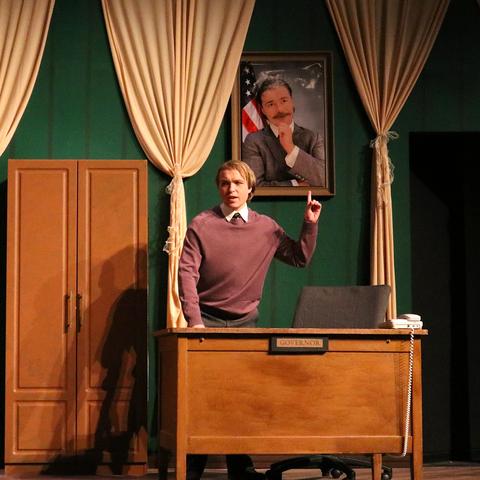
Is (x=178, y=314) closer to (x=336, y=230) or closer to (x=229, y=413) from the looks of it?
(x=336, y=230)

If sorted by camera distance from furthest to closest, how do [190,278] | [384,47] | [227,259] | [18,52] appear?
[384,47] < [18,52] < [227,259] < [190,278]

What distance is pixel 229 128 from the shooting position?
6082mm

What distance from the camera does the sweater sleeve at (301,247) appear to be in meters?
4.49

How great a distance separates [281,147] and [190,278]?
1949 millimetres

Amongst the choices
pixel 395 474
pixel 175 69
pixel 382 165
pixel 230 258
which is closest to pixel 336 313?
pixel 230 258

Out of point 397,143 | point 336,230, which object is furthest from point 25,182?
point 397,143

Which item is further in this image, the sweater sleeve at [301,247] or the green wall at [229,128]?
the green wall at [229,128]

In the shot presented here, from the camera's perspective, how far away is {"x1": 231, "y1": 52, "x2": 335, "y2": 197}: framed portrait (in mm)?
6047

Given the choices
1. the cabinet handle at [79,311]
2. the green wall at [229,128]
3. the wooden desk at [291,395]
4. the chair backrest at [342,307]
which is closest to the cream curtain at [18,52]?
the green wall at [229,128]

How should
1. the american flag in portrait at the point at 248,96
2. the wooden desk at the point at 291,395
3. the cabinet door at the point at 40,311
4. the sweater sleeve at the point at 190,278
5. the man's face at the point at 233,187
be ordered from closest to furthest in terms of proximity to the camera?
the wooden desk at the point at 291,395 < the sweater sleeve at the point at 190,278 < the man's face at the point at 233,187 < the cabinet door at the point at 40,311 < the american flag in portrait at the point at 248,96

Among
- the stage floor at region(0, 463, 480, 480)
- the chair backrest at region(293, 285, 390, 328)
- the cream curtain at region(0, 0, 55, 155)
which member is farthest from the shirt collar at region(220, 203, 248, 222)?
the cream curtain at region(0, 0, 55, 155)

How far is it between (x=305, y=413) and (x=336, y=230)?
2346mm

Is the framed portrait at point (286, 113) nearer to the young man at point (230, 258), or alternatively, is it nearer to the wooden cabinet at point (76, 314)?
the wooden cabinet at point (76, 314)

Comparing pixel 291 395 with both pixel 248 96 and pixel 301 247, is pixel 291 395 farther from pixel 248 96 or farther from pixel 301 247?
pixel 248 96
